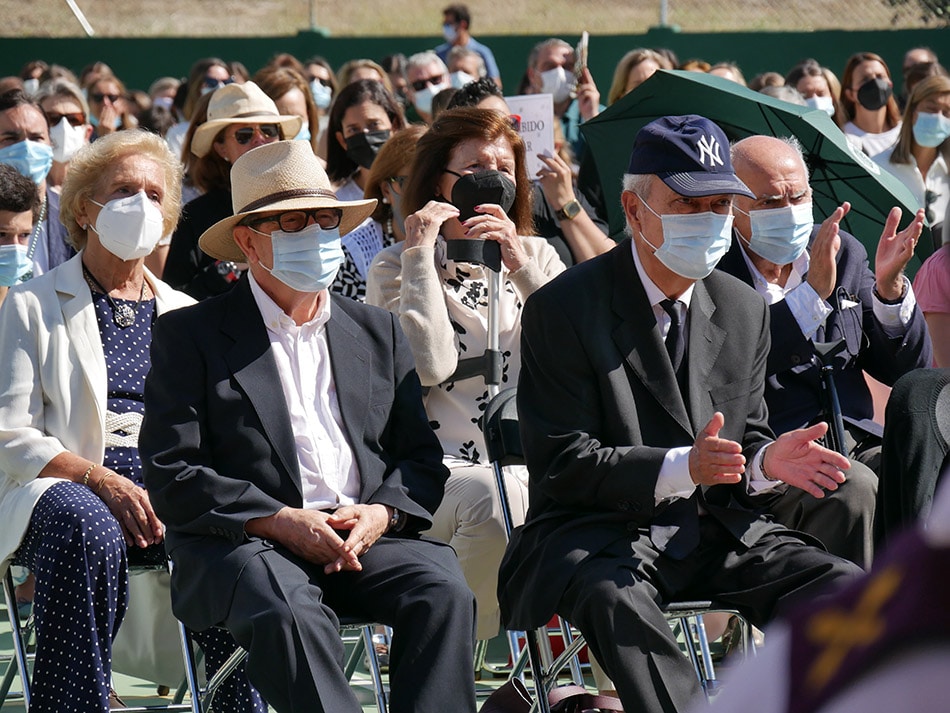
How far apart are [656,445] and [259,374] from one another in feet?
3.71

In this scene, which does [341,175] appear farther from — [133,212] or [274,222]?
[274,222]

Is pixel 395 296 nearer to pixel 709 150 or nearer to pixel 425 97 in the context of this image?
pixel 709 150

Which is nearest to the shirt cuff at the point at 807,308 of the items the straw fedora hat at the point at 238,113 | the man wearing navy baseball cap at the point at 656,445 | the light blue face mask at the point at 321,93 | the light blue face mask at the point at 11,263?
the man wearing navy baseball cap at the point at 656,445

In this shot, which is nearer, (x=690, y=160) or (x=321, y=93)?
(x=690, y=160)

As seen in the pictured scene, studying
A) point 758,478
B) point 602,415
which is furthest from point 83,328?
point 758,478

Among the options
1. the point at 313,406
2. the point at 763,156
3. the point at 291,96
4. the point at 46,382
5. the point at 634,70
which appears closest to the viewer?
the point at 313,406

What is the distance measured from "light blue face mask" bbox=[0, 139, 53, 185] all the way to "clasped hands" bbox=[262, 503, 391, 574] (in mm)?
3507

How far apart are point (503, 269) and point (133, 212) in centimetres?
133

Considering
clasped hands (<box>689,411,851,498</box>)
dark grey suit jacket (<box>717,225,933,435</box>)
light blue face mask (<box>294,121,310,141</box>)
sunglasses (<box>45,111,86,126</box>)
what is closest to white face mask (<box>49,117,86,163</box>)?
sunglasses (<box>45,111,86,126</box>)

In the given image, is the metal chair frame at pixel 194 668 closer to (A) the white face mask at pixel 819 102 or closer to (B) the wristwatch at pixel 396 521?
(B) the wristwatch at pixel 396 521

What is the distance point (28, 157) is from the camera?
666cm

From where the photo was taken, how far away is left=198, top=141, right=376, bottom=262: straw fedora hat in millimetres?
4266

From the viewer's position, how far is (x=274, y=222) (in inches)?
169

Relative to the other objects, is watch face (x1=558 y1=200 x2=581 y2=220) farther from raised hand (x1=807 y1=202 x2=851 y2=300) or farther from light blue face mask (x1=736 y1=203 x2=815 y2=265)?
raised hand (x1=807 y1=202 x2=851 y2=300)
